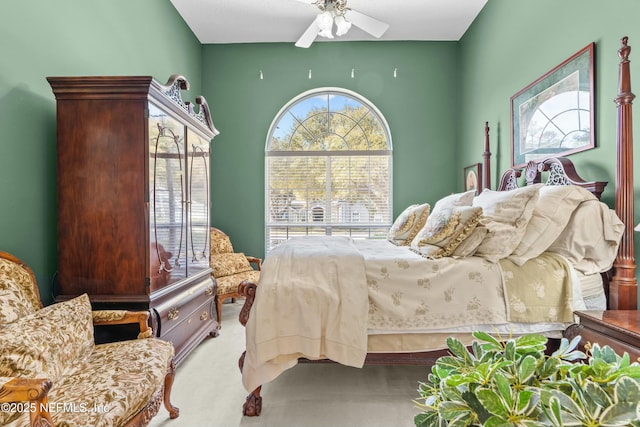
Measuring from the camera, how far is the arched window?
182 inches

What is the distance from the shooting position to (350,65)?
4488 millimetres

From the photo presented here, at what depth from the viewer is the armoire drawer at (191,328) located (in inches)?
90.2

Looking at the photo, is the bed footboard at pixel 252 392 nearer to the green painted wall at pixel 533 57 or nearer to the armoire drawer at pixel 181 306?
the armoire drawer at pixel 181 306

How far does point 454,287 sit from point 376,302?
44cm

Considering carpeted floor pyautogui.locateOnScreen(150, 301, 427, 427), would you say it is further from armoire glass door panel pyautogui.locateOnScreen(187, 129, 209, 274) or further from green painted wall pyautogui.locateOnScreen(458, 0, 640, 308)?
green painted wall pyautogui.locateOnScreen(458, 0, 640, 308)

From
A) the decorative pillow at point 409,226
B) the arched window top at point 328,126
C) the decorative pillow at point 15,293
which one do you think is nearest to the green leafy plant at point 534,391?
the decorative pillow at point 15,293

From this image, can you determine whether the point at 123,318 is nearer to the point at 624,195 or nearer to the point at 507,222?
the point at 507,222

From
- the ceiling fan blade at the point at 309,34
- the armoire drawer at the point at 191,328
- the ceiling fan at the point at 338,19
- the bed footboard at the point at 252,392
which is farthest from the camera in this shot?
the ceiling fan blade at the point at 309,34

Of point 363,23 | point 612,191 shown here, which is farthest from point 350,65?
point 612,191

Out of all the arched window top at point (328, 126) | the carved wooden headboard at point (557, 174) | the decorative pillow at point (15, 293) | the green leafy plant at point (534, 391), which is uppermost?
the arched window top at point (328, 126)

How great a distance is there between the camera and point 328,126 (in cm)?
467

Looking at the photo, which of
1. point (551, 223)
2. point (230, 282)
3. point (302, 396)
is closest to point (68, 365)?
point (302, 396)

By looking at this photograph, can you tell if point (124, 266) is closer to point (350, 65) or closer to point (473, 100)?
point (350, 65)

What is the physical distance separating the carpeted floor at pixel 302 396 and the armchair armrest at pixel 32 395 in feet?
2.89
